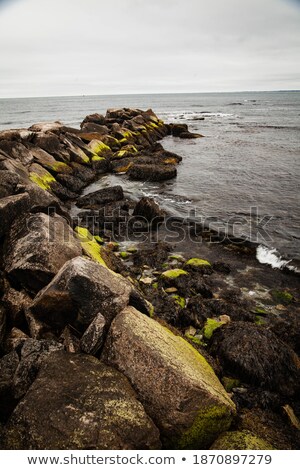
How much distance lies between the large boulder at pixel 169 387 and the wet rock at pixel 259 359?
1.49 metres

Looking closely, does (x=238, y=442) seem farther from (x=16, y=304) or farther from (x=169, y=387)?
(x=16, y=304)

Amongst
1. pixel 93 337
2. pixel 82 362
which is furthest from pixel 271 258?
pixel 82 362

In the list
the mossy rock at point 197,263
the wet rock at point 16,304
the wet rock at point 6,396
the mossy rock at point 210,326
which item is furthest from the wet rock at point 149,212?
the wet rock at point 6,396

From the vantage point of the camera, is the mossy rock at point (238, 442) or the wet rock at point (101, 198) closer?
the mossy rock at point (238, 442)

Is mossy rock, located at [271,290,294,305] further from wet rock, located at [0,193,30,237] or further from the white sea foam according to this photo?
wet rock, located at [0,193,30,237]

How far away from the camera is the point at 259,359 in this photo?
6.59 metres

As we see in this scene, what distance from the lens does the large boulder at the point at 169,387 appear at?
4414 millimetres

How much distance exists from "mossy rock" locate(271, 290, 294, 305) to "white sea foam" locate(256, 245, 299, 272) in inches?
68.4

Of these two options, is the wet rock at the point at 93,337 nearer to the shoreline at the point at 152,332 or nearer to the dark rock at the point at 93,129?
the shoreline at the point at 152,332

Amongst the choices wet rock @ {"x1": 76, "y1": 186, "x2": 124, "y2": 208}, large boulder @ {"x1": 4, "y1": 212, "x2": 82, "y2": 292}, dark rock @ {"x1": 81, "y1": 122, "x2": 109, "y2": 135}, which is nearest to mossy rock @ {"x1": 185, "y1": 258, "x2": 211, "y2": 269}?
large boulder @ {"x1": 4, "y1": 212, "x2": 82, "y2": 292}

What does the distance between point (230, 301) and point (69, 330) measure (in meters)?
Answer: 5.72

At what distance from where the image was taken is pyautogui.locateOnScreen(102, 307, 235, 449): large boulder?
14.5ft

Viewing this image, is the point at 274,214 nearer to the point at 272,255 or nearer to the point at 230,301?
the point at 272,255
